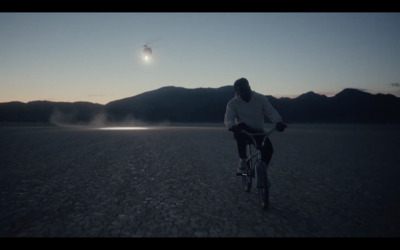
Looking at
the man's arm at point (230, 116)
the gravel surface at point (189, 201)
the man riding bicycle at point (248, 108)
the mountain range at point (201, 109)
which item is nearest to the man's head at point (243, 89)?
the man riding bicycle at point (248, 108)

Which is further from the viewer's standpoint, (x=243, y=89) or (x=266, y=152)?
(x=243, y=89)

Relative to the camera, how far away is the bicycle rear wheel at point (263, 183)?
178 inches

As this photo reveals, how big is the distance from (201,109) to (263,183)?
454 ft

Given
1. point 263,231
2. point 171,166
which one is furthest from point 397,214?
point 171,166

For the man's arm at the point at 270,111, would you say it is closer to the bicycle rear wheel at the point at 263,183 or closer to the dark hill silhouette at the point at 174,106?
the bicycle rear wheel at the point at 263,183

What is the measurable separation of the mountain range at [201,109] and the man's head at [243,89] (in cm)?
11567

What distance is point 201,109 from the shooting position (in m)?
143

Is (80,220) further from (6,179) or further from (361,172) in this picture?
(361,172)

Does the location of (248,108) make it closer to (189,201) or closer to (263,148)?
(263,148)

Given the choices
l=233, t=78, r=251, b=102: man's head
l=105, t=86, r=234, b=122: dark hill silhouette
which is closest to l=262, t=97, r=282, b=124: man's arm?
l=233, t=78, r=251, b=102: man's head

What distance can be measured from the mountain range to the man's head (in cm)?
11567

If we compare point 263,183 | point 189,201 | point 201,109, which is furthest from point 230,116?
point 201,109
